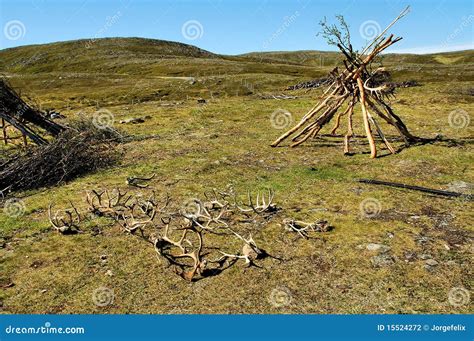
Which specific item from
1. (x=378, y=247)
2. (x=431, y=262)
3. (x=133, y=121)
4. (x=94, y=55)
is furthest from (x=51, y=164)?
(x=94, y=55)

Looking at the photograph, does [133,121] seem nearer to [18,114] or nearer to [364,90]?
[18,114]

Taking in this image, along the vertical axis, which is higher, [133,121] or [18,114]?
[18,114]

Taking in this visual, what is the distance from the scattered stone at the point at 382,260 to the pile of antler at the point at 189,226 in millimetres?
1998

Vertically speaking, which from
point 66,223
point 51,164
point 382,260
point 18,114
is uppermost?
point 18,114

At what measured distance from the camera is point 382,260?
7.15m

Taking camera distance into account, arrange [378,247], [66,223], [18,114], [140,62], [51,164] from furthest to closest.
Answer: [140,62] < [18,114] < [51,164] < [66,223] < [378,247]

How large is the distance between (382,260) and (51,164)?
33.4 ft

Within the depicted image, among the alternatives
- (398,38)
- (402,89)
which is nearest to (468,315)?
(398,38)

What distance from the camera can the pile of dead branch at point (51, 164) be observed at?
11.9 m

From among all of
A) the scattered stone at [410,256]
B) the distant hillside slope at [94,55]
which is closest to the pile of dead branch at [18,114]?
the scattered stone at [410,256]

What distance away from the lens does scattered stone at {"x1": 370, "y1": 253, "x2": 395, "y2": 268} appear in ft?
23.0

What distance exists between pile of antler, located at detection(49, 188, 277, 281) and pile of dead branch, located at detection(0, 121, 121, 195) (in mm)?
2328

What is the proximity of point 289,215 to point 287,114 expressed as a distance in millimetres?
14388

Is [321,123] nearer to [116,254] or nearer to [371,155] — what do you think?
[371,155]
